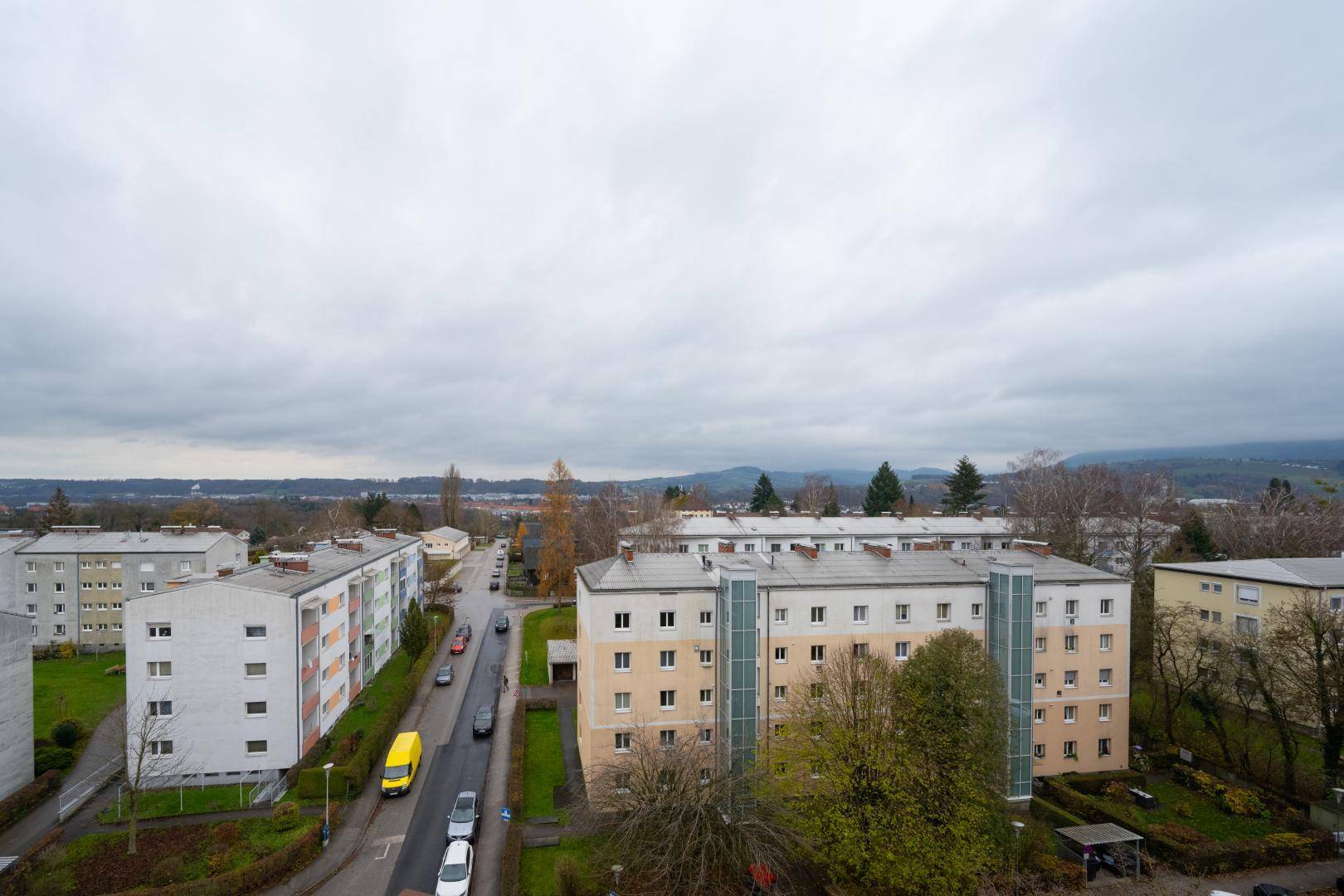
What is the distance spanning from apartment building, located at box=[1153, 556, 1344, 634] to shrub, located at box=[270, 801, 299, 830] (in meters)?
47.8

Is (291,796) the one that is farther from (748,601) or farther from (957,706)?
(957,706)

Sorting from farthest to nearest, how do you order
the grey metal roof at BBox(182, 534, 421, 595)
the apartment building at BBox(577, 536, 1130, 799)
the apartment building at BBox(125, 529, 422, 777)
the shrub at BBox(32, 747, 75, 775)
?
1. the grey metal roof at BBox(182, 534, 421, 595)
2. the shrub at BBox(32, 747, 75, 775)
3. the apartment building at BBox(125, 529, 422, 777)
4. the apartment building at BBox(577, 536, 1130, 799)

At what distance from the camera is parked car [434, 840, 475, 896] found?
21.8 metres

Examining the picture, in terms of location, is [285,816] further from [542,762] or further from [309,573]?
[309,573]

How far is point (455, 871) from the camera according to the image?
2241cm

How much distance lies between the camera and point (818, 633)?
29578 millimetres

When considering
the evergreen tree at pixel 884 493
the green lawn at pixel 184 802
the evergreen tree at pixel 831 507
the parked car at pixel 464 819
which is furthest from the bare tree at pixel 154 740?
the evergreen tree at pixel 884 493

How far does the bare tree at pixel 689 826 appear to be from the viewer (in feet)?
68.3

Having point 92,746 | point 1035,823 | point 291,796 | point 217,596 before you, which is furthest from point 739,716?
point 92,746

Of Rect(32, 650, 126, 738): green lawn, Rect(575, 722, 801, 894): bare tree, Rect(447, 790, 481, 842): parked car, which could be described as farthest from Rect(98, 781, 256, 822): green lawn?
Rect(575, 722, 801, 894): bare tree

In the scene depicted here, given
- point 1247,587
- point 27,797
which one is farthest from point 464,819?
point 1247,587

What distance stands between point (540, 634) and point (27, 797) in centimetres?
3355

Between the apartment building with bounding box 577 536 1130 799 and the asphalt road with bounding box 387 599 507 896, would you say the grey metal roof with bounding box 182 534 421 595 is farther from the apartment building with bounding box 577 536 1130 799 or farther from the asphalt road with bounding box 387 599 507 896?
the apartment building with bounding box 577 536 1130 799

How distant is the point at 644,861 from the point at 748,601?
10.4 meters
